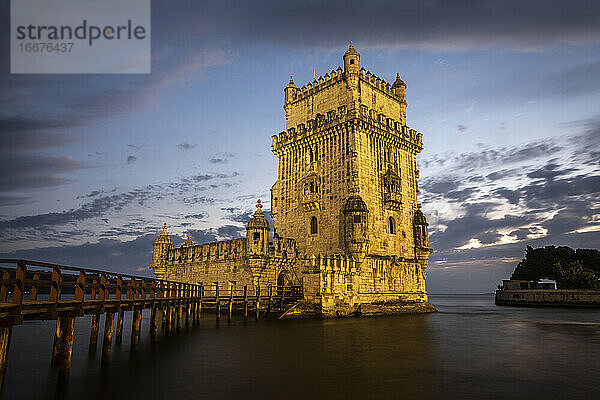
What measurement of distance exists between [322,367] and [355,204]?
20.4 metres

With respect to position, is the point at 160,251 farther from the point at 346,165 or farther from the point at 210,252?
the point at 346,165

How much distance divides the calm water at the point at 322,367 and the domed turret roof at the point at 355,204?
1158 centimetres

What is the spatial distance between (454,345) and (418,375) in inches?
351

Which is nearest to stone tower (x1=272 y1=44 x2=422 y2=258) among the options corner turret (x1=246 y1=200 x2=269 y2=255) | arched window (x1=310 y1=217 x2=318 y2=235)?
arched window (x1=310 y1=217 x2=318 y2=235)

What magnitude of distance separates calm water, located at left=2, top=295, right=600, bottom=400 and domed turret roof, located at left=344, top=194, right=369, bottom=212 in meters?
11.6

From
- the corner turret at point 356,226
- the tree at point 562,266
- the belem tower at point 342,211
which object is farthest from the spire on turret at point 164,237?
the tree at point 562,266

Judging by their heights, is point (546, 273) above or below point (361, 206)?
below

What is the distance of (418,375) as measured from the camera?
15125 millimetres

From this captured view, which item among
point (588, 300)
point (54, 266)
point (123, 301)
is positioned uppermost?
point (54, 266)

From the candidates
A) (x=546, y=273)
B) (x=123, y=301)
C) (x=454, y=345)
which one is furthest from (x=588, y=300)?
(x=123, y=301)

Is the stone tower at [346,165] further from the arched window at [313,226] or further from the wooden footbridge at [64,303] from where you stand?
the wooden footbridge at [64,303]

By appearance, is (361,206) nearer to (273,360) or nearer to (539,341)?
(539,341)

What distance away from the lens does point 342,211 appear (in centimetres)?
3659

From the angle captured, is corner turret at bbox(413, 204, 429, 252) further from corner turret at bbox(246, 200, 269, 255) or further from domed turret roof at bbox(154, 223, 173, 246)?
domed turret roof at bbox(154, 223, 173, 246)
